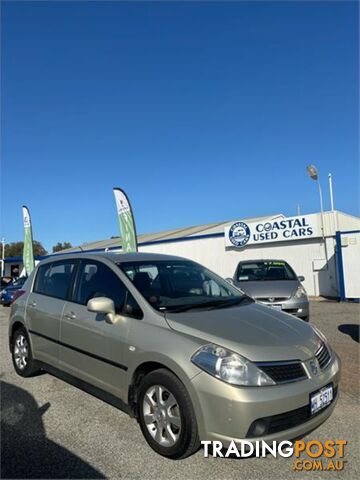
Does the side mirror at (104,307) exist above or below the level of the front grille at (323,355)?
above

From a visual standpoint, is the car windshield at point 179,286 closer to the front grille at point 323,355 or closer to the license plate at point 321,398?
the front grille at point 323,355

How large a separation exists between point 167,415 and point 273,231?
49.6 ft

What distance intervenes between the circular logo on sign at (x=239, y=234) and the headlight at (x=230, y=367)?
1562 centimetres

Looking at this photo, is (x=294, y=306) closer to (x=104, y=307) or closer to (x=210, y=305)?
(x=210, y=305)

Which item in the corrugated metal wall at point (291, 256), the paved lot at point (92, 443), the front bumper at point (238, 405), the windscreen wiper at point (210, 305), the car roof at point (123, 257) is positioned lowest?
the corrugated metal wall at point (291, 256)

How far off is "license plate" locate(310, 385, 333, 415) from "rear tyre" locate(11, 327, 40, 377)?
3.58 metres

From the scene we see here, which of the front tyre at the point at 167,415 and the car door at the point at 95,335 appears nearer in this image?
the front tyre at the point at 167,415

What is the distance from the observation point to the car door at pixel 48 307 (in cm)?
452

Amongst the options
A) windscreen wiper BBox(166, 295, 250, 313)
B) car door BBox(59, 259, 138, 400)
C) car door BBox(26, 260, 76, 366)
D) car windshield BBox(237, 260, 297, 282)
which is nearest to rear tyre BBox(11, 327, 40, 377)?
car door BBox(26, 260, 76, 366)

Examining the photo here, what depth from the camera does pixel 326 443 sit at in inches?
129

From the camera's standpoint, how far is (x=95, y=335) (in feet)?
12.5

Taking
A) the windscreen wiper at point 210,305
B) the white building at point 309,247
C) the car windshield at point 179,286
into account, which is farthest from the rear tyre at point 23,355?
the white building at point 309,247

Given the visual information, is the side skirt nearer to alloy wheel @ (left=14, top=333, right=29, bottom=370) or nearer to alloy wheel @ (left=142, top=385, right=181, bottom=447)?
alloy wheel @ (left=142, top=385, right=181, bottom=447)

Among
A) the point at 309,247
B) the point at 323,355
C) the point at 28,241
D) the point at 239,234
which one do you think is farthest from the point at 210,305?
the point at 28,241
